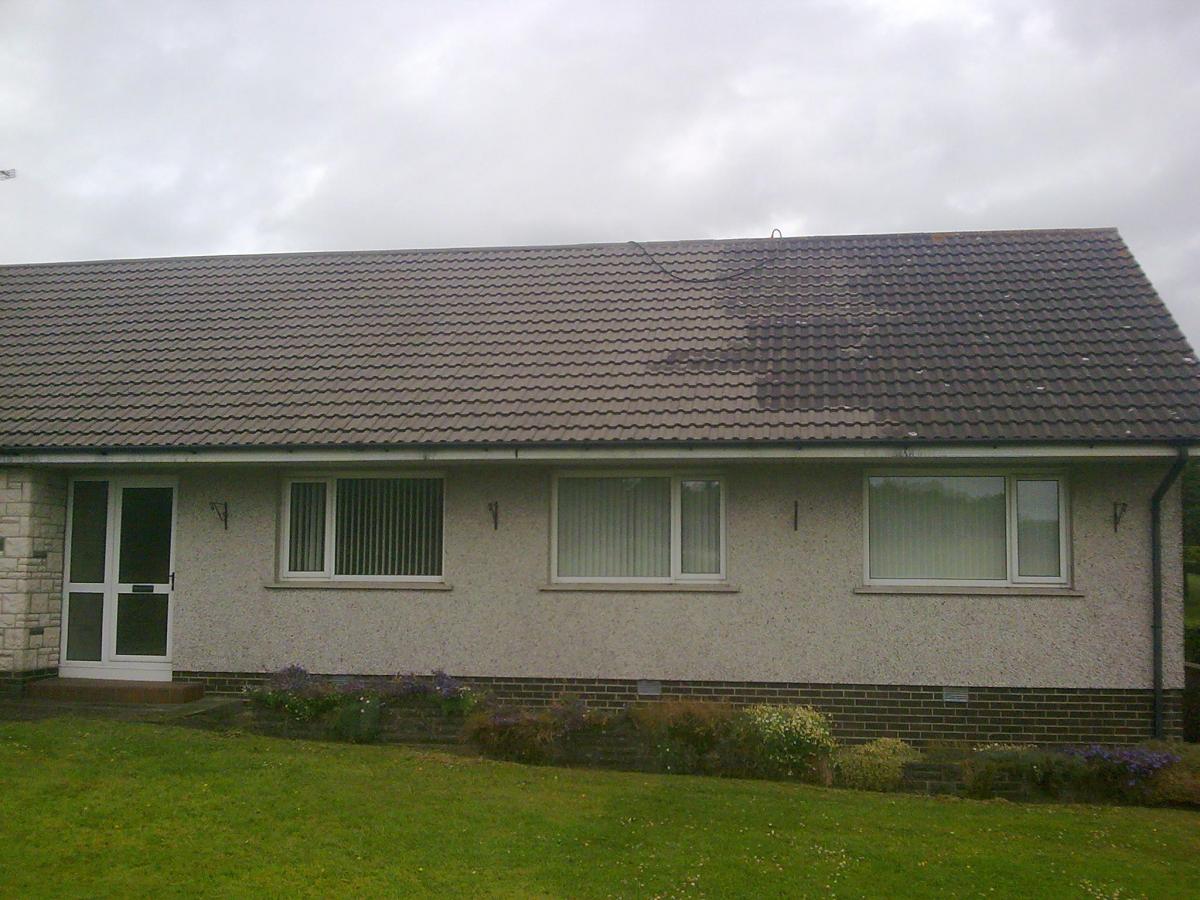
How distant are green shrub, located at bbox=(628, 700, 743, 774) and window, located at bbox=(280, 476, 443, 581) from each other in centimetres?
311

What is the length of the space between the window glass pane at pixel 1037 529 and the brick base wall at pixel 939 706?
1.19 metres

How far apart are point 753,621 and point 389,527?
13.1 feet

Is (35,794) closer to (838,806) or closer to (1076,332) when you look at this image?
(838,806)

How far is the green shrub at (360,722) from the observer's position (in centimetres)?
1077

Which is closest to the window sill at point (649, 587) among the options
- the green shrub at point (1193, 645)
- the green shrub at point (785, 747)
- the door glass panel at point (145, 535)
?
the green shrub at point (785, 747)

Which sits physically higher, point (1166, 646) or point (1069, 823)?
point (1166, 646)

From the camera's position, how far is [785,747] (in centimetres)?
992

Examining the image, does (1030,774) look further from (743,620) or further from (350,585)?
(350,585)

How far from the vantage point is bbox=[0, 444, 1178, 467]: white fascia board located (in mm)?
10633

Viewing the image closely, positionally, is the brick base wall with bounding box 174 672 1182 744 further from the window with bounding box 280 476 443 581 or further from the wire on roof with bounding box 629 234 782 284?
the wire on roof with bounding box 629 234 782 284

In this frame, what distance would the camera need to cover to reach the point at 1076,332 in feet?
41.2

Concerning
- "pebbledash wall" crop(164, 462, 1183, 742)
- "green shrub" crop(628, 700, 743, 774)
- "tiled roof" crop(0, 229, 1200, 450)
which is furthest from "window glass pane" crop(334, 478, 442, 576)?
"green shrub" crop(628, 700, 743, 774)

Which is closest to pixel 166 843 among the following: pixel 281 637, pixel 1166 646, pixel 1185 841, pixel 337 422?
pixel 281 637

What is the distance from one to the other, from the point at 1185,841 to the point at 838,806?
97.8 inches
